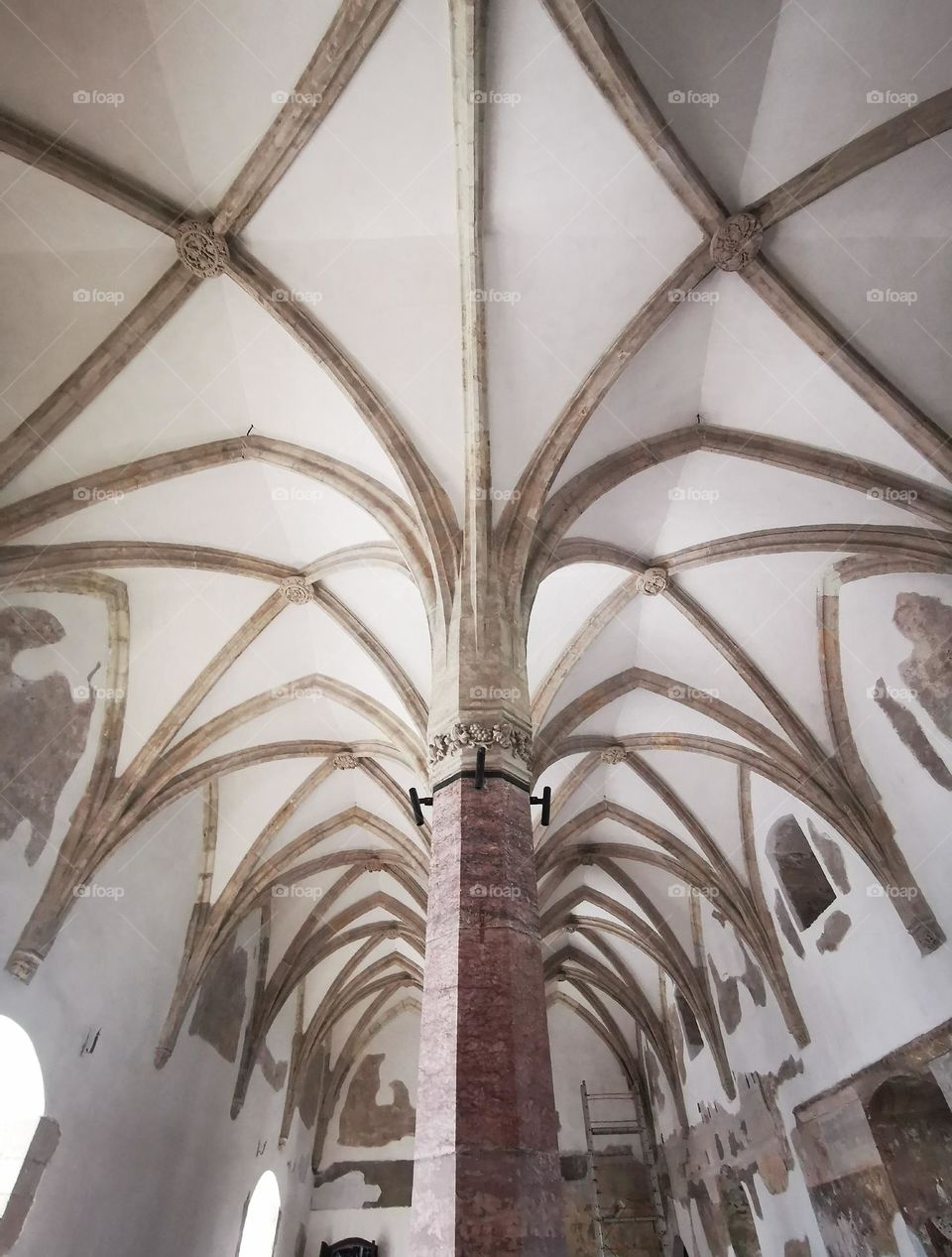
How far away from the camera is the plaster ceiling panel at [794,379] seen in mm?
7570

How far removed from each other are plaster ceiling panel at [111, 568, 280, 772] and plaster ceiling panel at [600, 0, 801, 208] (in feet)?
25.4

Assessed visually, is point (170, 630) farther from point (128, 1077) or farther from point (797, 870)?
point (797, 870)

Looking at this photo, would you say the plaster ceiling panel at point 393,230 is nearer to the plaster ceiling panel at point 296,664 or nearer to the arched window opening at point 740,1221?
the plaster ceiling panel at point 296,664

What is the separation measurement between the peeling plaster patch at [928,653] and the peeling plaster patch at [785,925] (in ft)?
16.8

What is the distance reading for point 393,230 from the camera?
7.39 metres

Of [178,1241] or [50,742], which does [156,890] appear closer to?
[50,742]

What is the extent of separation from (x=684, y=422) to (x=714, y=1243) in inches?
676

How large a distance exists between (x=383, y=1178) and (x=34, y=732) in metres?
17.0

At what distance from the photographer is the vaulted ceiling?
249 inches

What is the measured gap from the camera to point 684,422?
927 cm
